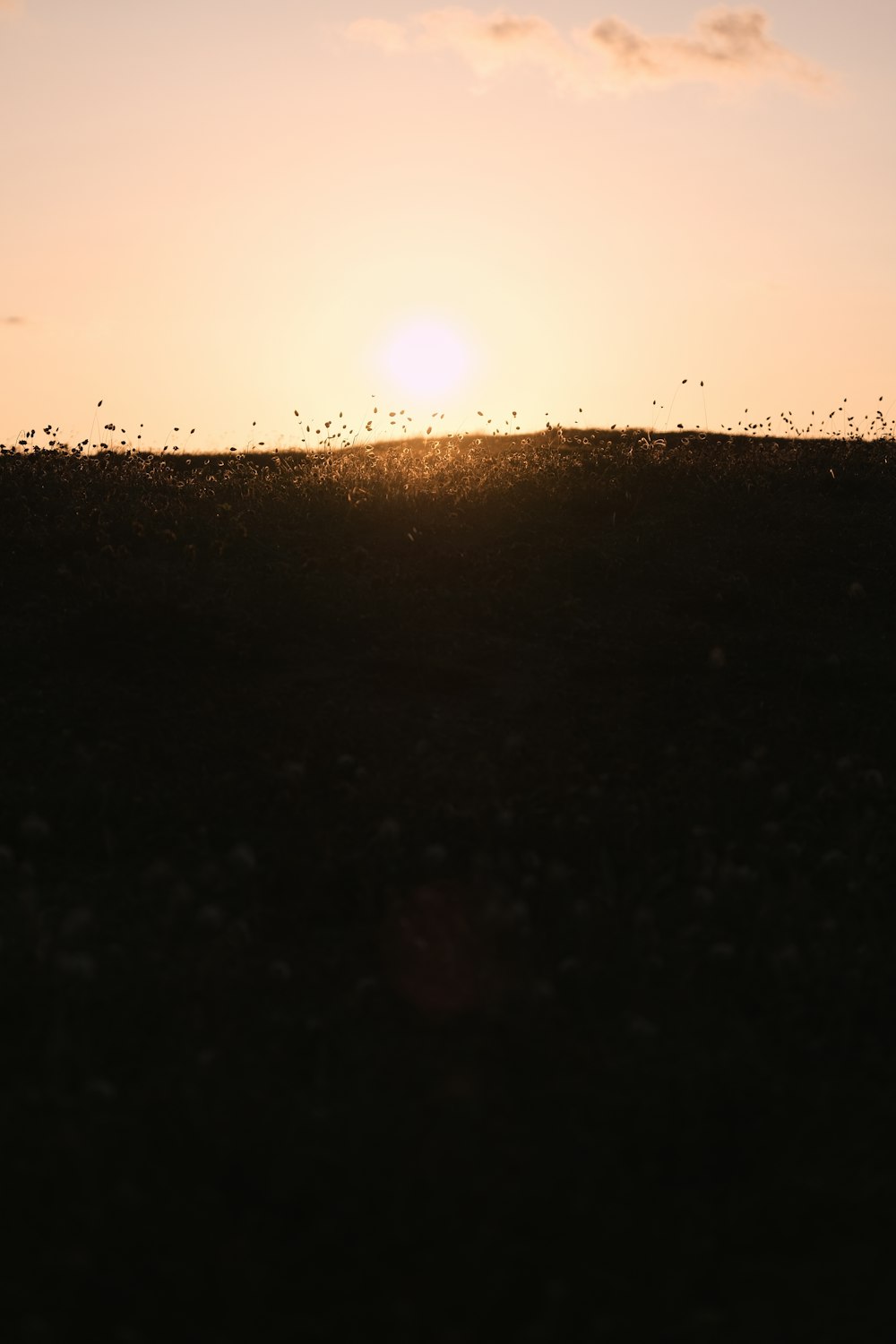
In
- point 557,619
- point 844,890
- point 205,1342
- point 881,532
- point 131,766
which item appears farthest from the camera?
point 881,532

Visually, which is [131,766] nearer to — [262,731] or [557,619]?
[262,731]

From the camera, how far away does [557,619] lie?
12109 mm

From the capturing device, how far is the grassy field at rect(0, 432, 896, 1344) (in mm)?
4480

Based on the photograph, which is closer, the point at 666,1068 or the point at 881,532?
the point at 666,1068

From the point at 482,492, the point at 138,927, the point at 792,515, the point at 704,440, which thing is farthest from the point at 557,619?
the point at 704,440

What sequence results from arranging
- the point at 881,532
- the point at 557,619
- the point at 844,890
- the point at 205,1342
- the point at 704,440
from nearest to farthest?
the point at 205,1342 < the point at 844,890 < the point at 557,619 < the point at 881,532 < the point at 704,440

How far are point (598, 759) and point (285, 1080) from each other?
446cm

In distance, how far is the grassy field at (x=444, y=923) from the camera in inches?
176

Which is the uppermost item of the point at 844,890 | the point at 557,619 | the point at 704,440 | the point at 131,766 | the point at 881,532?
the point at 704,440

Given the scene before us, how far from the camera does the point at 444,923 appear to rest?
23.3 feet

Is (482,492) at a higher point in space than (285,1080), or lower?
higher

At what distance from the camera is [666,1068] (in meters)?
5.63

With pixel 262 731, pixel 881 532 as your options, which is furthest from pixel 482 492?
pixel 262 731

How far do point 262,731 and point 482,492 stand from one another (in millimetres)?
6528
